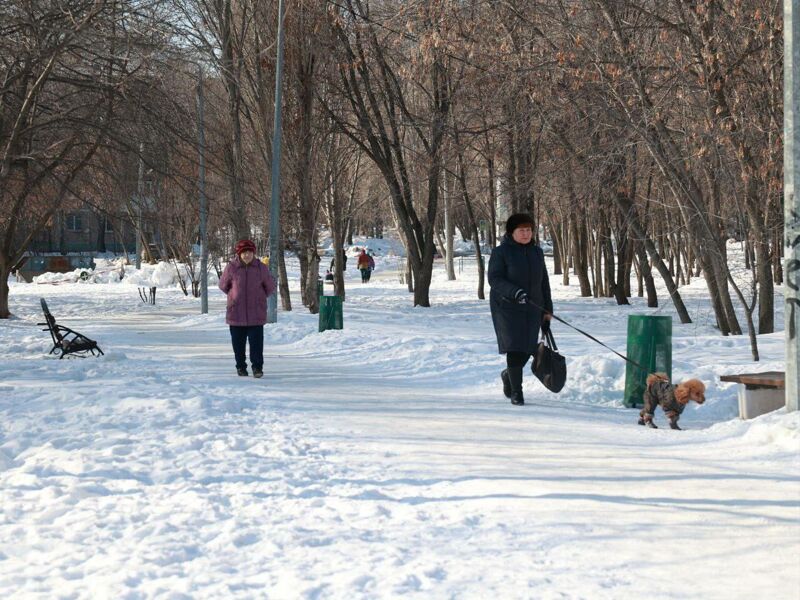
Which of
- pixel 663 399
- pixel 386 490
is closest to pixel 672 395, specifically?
pixel 663 399

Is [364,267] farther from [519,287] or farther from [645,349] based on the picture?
[519,287]

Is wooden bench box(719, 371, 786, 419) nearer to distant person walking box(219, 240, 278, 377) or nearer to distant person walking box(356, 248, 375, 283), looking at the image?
distant person walking box(219, 240, 278, 377)

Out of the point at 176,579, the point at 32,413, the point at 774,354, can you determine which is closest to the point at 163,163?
the point at 32,413

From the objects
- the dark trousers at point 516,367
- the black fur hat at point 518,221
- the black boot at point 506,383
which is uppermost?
the black fur hat at point 518,221

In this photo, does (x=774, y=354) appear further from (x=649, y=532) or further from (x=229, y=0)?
(x=229, y=0)

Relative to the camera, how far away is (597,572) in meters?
4.67

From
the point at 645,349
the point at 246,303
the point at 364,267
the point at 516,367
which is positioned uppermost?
the point at 364,267

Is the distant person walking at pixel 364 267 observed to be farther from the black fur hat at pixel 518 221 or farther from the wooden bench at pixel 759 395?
the wooden bench at pixel 759 395

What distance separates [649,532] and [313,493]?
6.57 ft

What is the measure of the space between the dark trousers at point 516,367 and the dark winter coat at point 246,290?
3.75m

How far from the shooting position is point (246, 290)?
1307 cm

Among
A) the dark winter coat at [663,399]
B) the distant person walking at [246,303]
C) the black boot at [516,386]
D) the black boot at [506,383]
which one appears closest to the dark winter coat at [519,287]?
the black boot at [516,386]

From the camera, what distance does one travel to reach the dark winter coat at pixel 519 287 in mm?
10125

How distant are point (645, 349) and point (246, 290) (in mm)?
4853
